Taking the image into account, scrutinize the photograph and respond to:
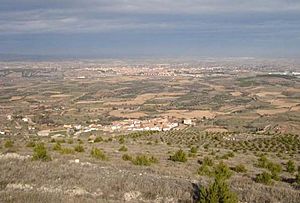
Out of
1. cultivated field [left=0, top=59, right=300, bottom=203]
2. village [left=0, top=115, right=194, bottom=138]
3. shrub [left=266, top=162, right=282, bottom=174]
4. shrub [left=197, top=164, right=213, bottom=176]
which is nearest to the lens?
cultivated field [left=0, top=59, right=300, bottom=203]

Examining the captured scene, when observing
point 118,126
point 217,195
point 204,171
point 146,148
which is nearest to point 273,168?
point 204,171

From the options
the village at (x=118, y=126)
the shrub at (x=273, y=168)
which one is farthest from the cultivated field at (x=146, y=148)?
the village at (x=118, y=126)

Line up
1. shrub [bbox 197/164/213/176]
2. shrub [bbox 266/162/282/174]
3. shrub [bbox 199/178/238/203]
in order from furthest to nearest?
1. shrub [bbox 266/162/282/174]
2. shrub [bbox 197/164/213/176]
3. shrub [bbox 199/178/238/203]

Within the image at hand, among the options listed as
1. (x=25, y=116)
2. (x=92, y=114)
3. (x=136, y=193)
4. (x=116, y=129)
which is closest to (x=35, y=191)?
(x=136, y=193)

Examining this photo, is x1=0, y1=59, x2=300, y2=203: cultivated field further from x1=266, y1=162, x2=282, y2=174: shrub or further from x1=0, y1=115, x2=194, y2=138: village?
x1=0, y1=115, x2=194, y2=138: village

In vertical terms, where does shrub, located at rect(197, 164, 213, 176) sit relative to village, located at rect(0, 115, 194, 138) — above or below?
above

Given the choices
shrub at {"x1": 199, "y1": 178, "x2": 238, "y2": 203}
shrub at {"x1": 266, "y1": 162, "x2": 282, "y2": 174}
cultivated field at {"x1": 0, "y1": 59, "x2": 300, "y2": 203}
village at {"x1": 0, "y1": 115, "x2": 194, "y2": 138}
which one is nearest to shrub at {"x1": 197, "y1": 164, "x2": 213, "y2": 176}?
cultivated field at {"x1": 0, "y1": 59, "x2": 300, "y2": 203}

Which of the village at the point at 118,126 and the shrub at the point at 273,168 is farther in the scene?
the village at the point at 118,126

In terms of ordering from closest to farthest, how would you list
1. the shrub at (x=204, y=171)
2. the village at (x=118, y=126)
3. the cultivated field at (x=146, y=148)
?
1. the cultivated field at (x=146, y=148)
2. the shrub at (x=204, y=171)
3. the village at (x=118, y=126)

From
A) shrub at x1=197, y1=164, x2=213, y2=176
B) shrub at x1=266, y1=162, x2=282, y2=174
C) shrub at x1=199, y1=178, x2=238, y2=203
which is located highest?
shrub at x1=199, y1=178, x2=238, y2=203

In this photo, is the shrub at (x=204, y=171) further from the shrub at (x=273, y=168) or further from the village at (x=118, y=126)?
the village at (x=118, y=126)

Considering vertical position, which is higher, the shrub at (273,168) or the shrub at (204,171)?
the shrub at (204,171)

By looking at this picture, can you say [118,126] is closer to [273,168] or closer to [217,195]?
[273,168]

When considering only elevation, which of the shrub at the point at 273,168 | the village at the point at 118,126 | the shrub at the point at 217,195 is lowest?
the village at the point at 118,126
